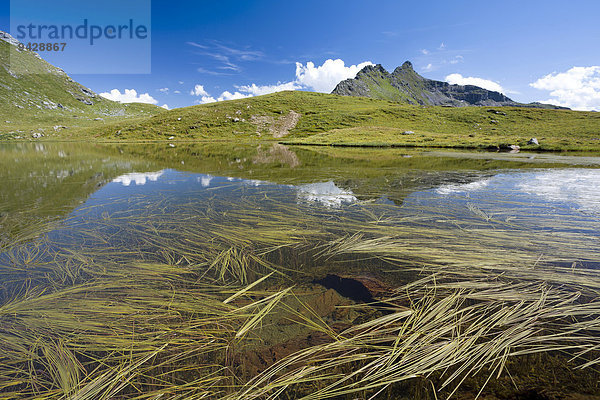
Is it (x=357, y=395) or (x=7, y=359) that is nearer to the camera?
(x=357, y=395)

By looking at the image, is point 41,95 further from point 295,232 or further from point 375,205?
point 375,205

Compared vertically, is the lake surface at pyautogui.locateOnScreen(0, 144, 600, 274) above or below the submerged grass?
above

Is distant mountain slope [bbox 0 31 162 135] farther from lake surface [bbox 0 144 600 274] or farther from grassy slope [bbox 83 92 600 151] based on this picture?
lake surface [bbox 0 144 600 274]

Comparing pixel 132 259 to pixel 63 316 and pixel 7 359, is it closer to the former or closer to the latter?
pixel 63 316

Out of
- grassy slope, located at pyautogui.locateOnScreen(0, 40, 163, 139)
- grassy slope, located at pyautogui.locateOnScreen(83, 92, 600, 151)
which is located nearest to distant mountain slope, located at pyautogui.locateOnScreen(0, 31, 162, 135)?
grassy slope, located at pyautogui.locateOnScreen(0, 40, 163, 139)

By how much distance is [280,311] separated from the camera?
2811 millimetres

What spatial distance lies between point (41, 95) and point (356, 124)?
483ft

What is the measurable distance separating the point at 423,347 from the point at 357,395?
2.92 feet

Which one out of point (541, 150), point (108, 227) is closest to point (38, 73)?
point (108, 227)

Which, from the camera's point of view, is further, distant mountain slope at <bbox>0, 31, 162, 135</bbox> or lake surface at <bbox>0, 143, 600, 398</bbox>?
distant mountain slope at <bbox>0, 31, 162, 135</bbox>

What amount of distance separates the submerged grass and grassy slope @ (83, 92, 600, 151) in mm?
32285

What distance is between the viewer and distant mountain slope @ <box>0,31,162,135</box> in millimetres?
94438

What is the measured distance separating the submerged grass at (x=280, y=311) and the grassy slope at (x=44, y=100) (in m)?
92.7

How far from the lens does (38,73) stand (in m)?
127
